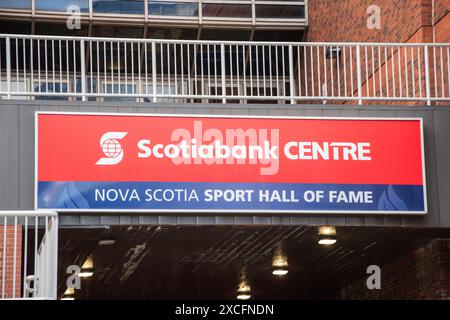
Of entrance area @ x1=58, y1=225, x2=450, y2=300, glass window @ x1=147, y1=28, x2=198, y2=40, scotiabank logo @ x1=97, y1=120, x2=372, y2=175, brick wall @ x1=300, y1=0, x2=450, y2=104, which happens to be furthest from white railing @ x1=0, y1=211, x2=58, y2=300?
glass window @ x1=147, y1=28, x2=198, y2=40

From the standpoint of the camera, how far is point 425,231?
662 inches

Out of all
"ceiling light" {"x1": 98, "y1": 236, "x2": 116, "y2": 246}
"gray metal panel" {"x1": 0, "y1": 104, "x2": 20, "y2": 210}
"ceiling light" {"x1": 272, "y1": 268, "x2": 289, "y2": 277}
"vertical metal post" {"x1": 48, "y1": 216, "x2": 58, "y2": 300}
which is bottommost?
"vertical metal post" {"x1": 48, "y1": 216, "x2": 58, "y2": 300}

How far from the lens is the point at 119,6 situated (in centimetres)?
2534

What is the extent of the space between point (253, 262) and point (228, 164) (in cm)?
514

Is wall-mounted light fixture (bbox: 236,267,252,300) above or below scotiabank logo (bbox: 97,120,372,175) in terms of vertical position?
below

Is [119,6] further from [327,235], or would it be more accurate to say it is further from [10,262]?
[10,262]

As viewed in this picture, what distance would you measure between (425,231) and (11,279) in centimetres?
654

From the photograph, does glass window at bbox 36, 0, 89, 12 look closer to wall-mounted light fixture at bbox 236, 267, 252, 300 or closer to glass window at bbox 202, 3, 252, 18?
glass window at bbox 202, 3, 252, 18

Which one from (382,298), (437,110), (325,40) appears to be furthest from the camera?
(325,40)

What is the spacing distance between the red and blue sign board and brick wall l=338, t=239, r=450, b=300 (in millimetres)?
1713

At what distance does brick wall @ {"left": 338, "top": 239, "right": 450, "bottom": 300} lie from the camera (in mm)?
17391

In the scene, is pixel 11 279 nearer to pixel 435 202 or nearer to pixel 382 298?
pixel 435 202
